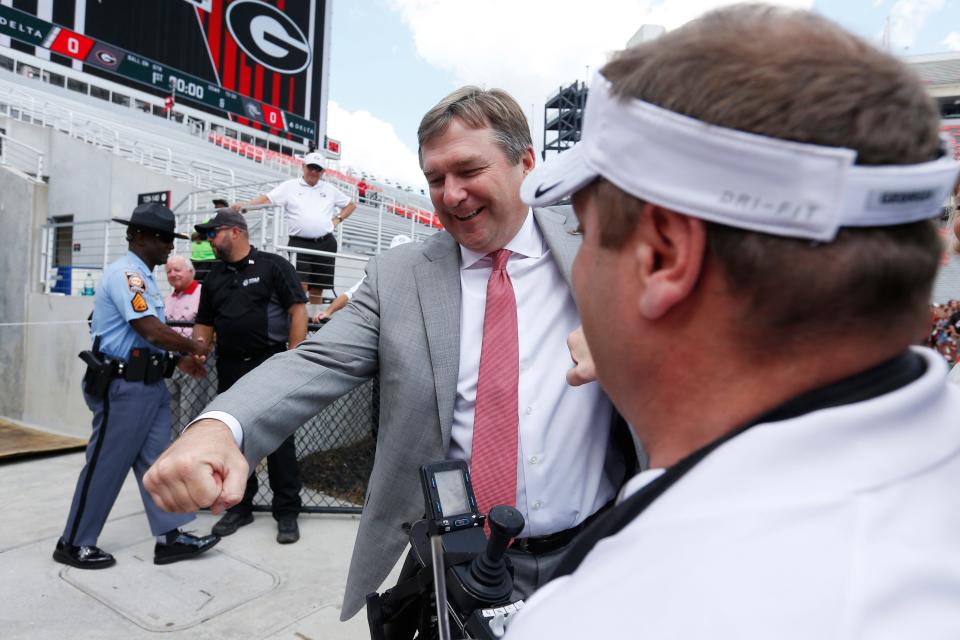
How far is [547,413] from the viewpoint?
5.56 ft

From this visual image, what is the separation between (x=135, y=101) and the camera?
2820 cm

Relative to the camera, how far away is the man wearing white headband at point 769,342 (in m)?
0.45

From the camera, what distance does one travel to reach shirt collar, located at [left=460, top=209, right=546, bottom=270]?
1.90m

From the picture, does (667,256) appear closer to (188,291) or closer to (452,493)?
(452,493)

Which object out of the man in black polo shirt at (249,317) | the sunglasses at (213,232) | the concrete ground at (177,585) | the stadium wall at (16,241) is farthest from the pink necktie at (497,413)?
the stadium wall at (16,241)

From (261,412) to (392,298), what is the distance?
513mm

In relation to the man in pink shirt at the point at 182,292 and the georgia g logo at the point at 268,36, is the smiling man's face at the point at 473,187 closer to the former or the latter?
the man in pink shirt at the point at 182,292

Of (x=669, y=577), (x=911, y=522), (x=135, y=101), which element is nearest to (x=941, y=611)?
(x=911, y=522)

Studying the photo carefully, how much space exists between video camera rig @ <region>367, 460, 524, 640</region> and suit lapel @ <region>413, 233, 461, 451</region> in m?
0.53

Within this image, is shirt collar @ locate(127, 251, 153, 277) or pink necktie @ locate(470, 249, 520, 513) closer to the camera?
pink necktie @ locate(470, 249, 520, 513)

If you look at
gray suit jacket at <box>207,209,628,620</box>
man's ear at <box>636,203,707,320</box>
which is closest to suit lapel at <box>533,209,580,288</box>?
gray suit jacket at <box>207,209,628,620</box>

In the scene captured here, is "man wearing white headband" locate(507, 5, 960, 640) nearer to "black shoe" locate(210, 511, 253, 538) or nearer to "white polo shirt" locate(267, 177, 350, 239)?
"black shoe" locate(210, 511, 253, 538)

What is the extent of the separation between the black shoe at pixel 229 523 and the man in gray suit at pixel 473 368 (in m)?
2.74

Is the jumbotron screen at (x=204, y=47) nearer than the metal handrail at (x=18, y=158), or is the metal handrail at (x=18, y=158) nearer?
the metal handrail at (x=18, y=158)
